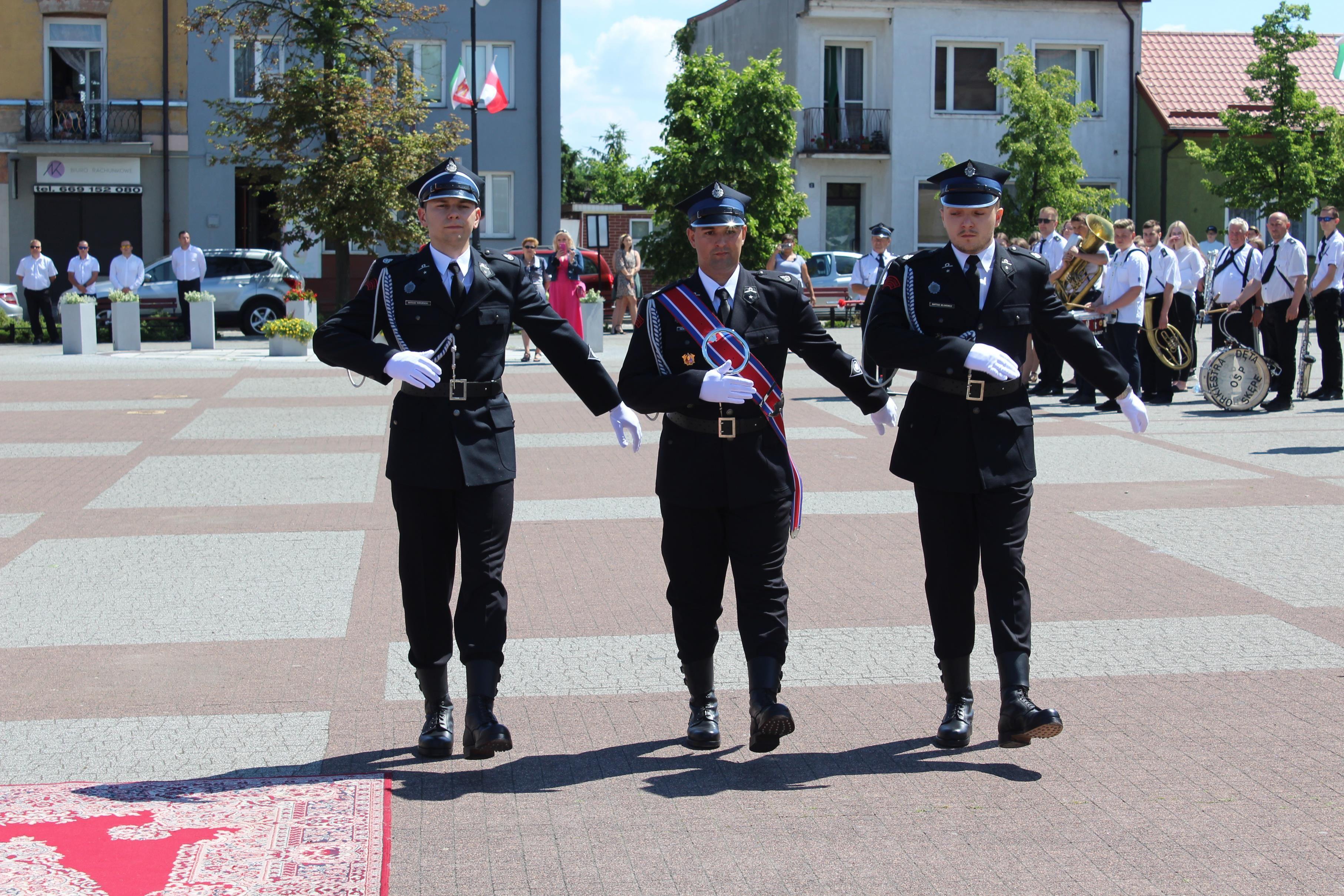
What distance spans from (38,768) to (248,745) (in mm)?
645

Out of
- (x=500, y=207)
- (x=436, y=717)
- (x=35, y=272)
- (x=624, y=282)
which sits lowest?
(x=436, y=717)

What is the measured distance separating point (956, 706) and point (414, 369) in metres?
2.13

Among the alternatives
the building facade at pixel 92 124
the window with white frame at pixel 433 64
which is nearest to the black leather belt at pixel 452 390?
the building facade at pixel 92 124

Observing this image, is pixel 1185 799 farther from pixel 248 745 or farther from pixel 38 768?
pixel 38 768

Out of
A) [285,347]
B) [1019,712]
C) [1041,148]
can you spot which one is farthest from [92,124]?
[1019,712]

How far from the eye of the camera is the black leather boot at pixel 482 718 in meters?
4.85

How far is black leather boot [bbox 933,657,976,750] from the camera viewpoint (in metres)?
5.00

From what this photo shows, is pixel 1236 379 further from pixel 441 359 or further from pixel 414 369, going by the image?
pixel 414 369

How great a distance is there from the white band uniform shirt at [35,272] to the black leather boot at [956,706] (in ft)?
80.2

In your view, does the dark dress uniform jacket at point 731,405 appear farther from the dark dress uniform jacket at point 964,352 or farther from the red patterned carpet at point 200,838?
the red patterned carpet at point 200,838

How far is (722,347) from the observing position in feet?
16.3

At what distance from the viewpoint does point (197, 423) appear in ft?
47.5


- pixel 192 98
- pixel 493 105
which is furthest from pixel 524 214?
pixel 192 98

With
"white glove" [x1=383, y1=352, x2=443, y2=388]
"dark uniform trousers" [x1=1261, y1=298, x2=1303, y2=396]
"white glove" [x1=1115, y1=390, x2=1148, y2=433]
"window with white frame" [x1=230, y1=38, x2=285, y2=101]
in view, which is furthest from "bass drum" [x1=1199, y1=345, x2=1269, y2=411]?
"window with white frame" [x1=230, y1=38, x2=285, y2=101]
